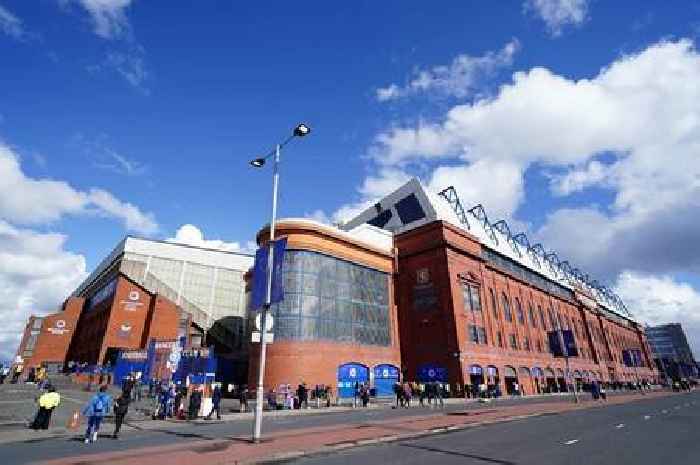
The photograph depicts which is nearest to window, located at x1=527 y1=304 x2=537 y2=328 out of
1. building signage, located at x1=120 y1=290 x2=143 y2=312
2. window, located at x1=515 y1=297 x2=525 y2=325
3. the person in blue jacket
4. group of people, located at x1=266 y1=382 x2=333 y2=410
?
window, located at x1=515 y1=297 x2=525 y2=325

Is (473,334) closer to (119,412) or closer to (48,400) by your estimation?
(119,412)

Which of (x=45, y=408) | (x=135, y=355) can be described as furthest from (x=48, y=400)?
(x=135, y=355)

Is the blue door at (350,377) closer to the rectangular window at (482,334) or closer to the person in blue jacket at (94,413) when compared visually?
→ the rectangular window at (482,334)

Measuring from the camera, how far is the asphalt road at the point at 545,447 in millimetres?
10273

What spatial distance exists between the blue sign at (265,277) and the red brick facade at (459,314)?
1320 inches

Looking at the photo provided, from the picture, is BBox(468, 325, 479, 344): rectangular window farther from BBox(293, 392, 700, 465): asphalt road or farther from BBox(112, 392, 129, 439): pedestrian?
BBox(112, 392, 129, 439): pedestrian

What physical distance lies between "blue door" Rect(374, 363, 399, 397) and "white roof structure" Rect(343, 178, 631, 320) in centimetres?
1767

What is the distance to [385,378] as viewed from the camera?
4584 centimetres

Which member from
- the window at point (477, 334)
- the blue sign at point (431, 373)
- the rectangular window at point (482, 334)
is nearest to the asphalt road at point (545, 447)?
the blue sign at point (431, 373)

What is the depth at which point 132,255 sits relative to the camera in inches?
2788

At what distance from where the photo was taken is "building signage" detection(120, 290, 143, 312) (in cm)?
5731

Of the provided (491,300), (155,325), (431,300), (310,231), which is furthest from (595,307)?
(155,325)

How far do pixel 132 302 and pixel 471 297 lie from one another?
44.9 metres

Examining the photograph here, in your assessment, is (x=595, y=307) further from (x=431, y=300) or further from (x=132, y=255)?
(x=132, y=255)
